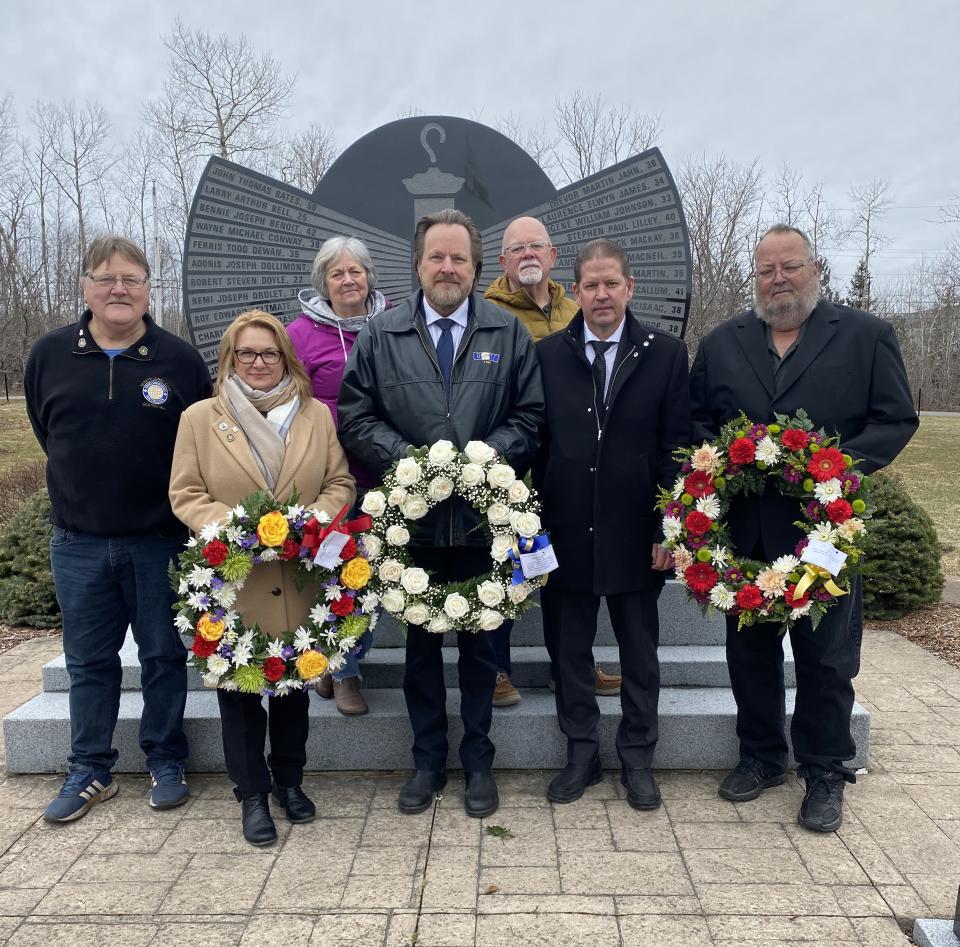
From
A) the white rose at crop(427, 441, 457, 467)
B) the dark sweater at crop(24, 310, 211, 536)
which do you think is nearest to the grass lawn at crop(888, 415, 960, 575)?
the white rose at crop(427, 441, 457, 467)

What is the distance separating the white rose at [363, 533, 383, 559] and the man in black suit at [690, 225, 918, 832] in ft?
4.20

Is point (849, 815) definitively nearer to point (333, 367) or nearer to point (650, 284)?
point (333, 367)

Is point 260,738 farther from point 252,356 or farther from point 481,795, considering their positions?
point 252,356

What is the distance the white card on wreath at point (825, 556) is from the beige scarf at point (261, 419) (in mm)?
1837

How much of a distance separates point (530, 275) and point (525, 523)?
135 centimetres

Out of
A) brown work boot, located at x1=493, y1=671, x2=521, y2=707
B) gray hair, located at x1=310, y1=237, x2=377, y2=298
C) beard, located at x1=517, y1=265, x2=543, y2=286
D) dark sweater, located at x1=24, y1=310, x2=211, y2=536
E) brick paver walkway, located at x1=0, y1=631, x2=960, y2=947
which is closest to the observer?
brick paver walkway, located at x1=0, y1=631, x2=960, y2=947

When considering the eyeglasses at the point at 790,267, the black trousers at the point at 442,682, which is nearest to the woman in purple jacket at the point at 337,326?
the black trousers at the point at 442,682

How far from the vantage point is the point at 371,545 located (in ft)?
9.61

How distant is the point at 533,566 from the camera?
2.91 meters

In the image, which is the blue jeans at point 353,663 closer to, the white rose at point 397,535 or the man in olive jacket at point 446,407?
the man in olive jacket at point 446,407

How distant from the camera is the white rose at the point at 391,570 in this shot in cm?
293

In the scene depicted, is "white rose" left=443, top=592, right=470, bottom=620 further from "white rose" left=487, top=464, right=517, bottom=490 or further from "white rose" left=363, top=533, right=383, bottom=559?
"white rose" left=487, top=464, right=517, bottom=490

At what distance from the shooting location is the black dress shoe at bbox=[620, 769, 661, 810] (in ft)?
10.4

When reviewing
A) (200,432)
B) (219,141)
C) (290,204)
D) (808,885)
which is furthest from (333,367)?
(219,141)
